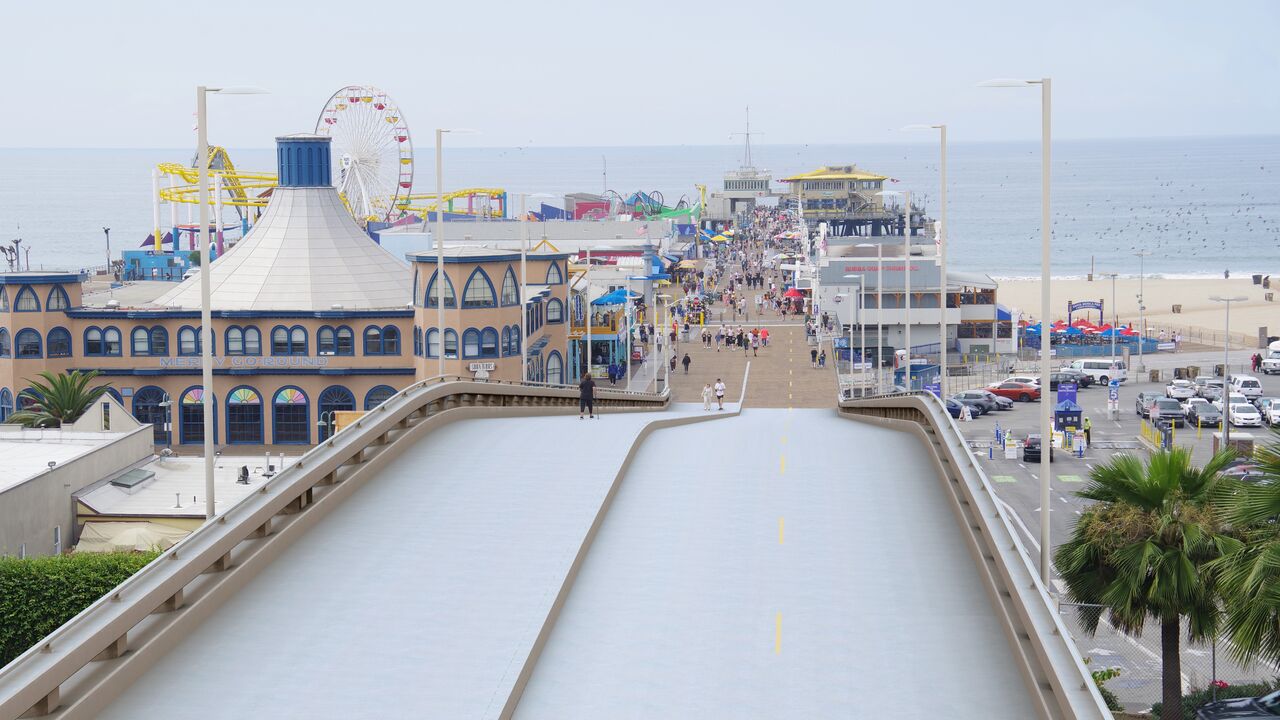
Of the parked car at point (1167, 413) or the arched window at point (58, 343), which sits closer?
the arched window at point (58, 343)

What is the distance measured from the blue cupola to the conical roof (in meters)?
0.36

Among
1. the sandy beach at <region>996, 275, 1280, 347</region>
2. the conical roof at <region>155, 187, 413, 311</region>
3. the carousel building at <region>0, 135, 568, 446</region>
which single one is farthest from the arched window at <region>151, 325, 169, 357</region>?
the sandy beach at <region>996, 275, 1280, 347</region>

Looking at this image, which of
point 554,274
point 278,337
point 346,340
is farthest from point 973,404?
point 278,337

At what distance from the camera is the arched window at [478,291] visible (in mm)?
57125

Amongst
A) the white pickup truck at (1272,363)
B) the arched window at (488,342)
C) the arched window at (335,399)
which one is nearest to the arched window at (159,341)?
the arched window at (335,399)

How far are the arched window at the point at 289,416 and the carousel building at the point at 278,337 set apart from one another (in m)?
0.04

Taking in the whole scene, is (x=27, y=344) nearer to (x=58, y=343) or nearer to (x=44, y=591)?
(x=58, y=343)

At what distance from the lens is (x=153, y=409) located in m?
60.7

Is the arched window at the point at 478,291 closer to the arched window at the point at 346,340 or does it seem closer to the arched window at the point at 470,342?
the arched window at the point at 470,342

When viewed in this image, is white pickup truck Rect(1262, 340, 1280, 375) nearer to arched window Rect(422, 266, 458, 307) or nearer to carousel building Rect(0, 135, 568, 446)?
carousel building Rect(0, 135, 568, 446)

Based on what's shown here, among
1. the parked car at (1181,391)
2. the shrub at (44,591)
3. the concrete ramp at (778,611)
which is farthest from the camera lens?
the parked car at (1181,391)

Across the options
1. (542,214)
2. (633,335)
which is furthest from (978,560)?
(542,214)

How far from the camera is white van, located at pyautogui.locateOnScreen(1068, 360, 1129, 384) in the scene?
267 ft

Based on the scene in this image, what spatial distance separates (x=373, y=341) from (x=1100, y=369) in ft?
135
